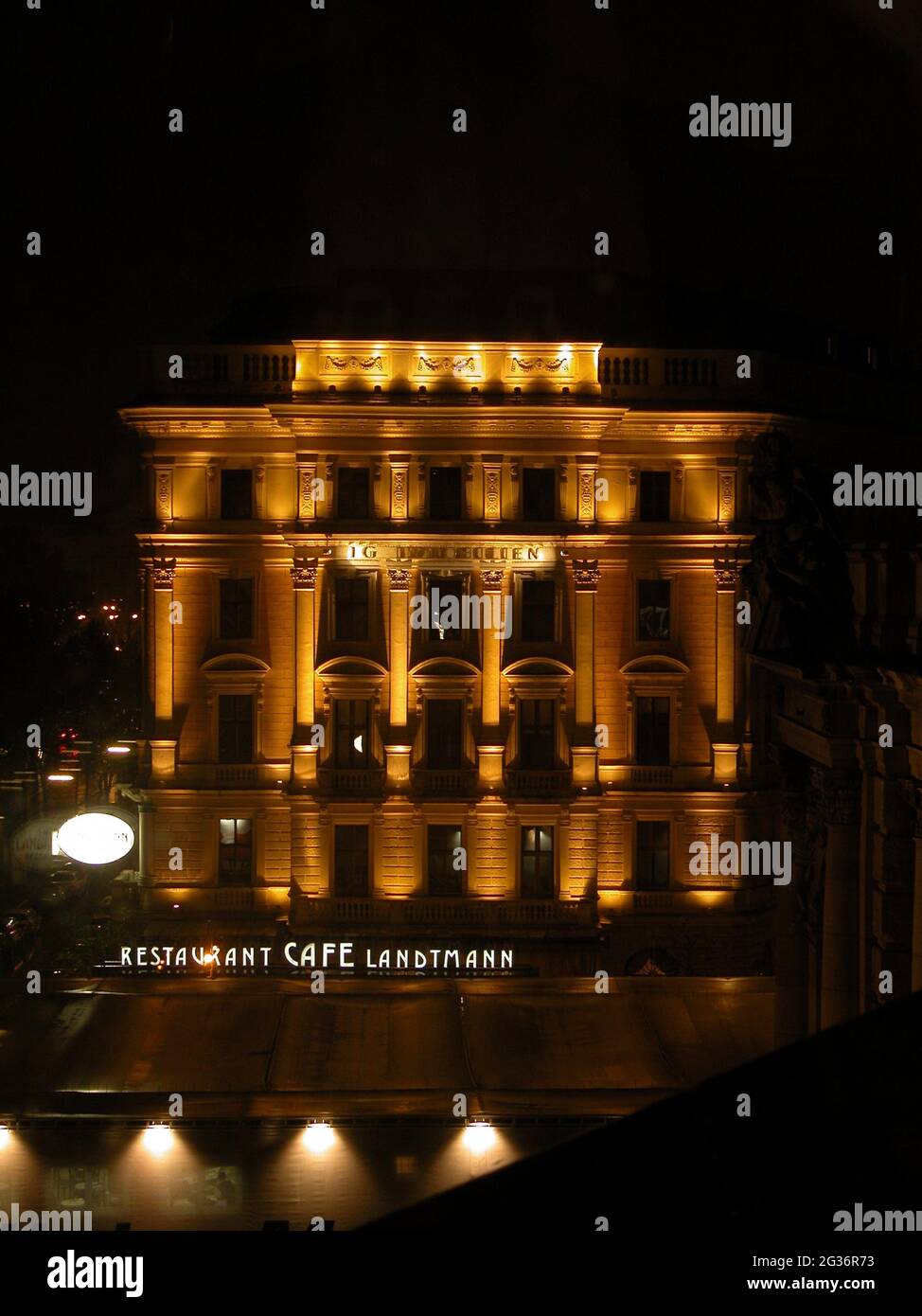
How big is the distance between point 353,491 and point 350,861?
28.6ft

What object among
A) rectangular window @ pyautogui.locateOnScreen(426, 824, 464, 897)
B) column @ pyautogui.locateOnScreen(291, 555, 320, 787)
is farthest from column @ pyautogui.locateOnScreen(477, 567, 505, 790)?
column @ pyautogui.locateOnScreen(291, 555, 320, 787)

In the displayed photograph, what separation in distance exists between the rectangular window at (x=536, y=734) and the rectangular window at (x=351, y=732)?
3669 mm

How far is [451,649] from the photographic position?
3744 cm

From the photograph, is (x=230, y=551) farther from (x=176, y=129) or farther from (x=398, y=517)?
(x=176, y=129)

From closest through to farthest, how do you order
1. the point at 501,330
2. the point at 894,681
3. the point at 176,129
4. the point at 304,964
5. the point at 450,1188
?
the point at 894,681, the point at 450,1188, the point at 176,129, the point at 304,964, the point at 501,330

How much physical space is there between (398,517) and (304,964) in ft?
34.3

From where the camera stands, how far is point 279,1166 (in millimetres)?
20484

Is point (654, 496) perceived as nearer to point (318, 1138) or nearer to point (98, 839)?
point (98, 839)

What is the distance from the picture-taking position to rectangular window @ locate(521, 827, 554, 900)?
3741 centimetres

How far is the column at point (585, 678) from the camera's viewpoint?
37125mm

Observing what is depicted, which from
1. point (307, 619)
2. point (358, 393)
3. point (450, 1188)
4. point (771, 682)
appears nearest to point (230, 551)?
point (307, 619)

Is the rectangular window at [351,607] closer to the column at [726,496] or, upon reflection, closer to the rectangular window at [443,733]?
the rectangular window at [443,733]

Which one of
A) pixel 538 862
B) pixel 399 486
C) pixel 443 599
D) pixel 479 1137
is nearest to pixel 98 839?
pixel 443 599

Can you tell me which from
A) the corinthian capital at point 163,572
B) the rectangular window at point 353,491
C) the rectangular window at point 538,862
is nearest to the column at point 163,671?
the corinthian capital at point 163,572
